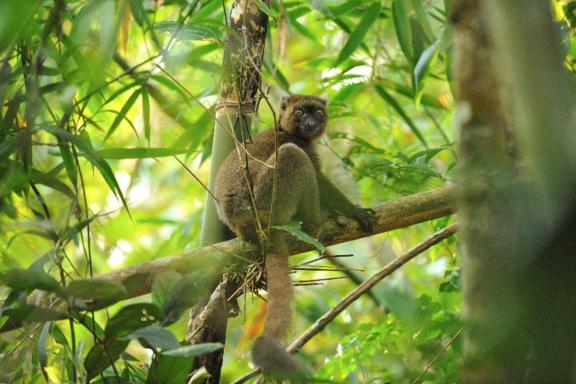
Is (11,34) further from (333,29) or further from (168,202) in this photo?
(168,202)

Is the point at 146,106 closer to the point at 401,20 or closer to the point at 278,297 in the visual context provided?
the point at 278,297

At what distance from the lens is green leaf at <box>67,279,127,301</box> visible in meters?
2.72

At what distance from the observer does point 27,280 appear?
8.78 feet

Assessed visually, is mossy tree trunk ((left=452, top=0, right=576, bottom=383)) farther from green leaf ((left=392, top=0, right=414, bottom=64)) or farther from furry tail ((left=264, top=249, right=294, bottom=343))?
green leaf ((left=392, top=0, right=414, bottom=64))

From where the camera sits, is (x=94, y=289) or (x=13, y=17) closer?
(x=13, y=17)

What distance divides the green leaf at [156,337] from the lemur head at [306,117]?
418 cm

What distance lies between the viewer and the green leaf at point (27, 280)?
264 centimetres

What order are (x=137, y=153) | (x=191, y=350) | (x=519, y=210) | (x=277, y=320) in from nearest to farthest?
(x=519, y=210) → (x=191, y=350) → (x=277, y=320) → (x=137, y=153)

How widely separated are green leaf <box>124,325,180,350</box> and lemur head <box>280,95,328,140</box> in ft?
13.7


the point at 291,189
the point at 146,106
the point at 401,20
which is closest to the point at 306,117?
the point at 291,189

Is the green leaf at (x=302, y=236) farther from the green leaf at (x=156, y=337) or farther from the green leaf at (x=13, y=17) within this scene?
the green leaf at (x=13, y=17)

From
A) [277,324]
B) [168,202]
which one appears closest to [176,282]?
[277,324]

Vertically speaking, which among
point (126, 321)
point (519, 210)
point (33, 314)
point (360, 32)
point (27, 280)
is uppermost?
point (360, 32)

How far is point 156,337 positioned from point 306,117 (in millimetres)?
4271
